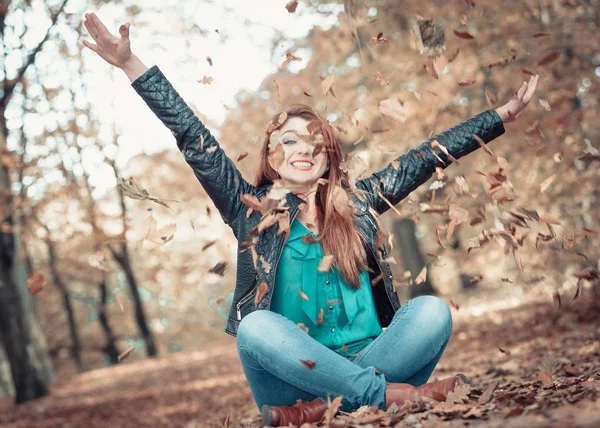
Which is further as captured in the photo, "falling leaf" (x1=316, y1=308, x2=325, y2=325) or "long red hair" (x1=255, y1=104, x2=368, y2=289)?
"long red hair" (x1=255, y1=104, x2=368, y2=289)

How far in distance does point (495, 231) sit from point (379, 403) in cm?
104

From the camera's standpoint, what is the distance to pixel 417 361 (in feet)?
9.19

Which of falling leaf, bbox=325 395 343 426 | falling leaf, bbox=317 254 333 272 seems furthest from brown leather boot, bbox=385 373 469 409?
falling leaf, bbox=317 254 333 272

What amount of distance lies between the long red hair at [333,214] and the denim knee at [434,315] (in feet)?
1.03

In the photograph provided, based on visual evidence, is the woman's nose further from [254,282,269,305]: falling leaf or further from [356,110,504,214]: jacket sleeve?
[254,282,269,305]: falling leaf

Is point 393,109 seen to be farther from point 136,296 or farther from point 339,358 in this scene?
point 136,296

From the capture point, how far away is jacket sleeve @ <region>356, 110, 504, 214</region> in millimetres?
3189

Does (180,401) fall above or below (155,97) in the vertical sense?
below

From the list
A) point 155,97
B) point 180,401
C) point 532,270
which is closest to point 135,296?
point 180,401

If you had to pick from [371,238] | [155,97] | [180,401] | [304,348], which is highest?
[155,97]

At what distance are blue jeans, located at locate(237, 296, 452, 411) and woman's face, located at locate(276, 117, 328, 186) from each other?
Result: 0.74 m

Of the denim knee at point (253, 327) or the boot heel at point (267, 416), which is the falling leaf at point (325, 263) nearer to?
the denim knee at point (253, 327)

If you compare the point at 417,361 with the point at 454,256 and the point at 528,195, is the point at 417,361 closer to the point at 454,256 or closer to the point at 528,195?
the point at 528,195

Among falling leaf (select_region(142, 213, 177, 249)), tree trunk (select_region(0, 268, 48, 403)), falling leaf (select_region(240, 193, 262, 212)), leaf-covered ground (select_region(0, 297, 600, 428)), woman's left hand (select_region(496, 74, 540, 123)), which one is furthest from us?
tree trunk (select_region(0, 268, 48, 403))
